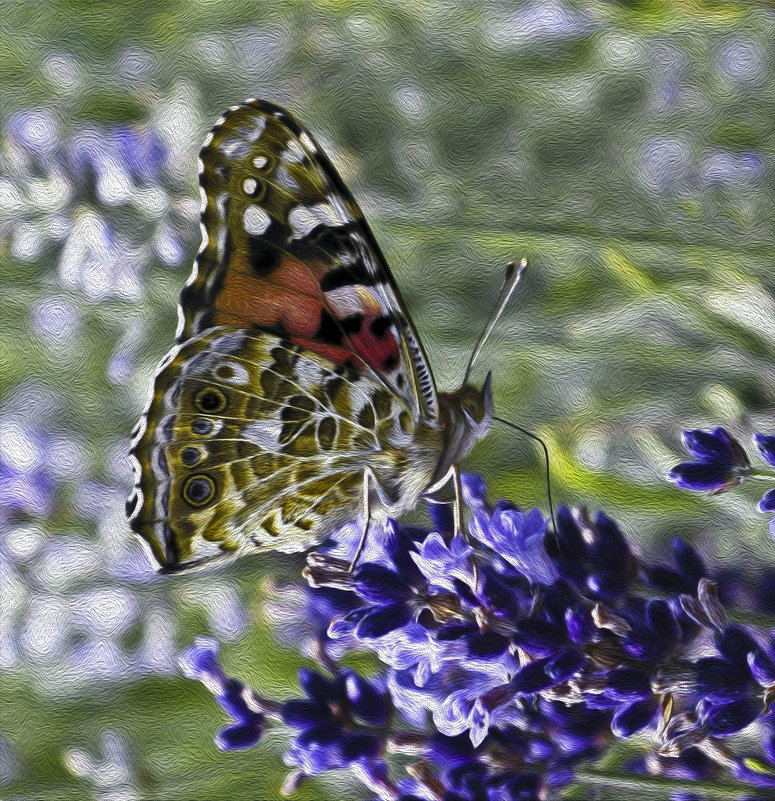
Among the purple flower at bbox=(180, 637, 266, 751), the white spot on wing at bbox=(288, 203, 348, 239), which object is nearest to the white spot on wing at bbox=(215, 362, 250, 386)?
the white spot on wing at bbox=(288, 203, 348, 239)

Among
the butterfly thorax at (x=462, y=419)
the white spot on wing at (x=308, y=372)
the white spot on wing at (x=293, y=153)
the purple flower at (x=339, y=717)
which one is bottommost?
the purple flower at (x=339, y=717)

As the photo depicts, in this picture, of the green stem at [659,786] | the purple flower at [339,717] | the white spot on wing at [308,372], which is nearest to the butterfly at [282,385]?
the white spot on wing at [308,372]

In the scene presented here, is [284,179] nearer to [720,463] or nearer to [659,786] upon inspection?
[720,463]

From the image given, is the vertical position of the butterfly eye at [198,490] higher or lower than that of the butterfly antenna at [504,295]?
lower

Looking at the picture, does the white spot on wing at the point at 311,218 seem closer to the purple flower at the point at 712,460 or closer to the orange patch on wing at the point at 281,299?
the orange patch on wing at the point at 281,299

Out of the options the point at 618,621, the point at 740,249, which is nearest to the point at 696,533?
the point at 618,621

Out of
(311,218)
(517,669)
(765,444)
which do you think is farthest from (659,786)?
(311,218)
